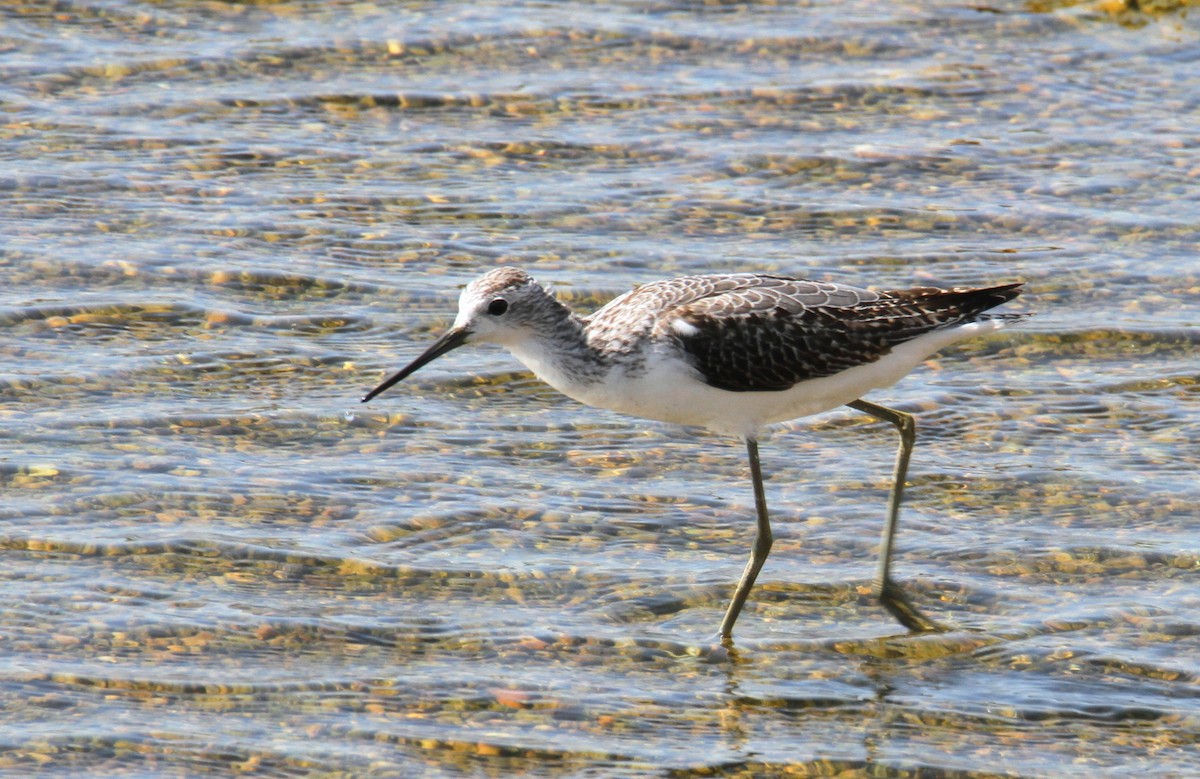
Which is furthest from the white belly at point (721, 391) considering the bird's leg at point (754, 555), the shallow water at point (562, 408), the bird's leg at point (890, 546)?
the shallow water at point (562, 408)

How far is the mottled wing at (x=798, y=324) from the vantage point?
735 cm

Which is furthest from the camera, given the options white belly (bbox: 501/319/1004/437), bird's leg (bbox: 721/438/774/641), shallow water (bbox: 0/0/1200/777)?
bird's leg (bbox: 721/438/774/641)

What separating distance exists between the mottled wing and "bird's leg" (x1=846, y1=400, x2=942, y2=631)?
0.49 m

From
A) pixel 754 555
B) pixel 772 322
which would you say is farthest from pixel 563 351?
pixel 754 555

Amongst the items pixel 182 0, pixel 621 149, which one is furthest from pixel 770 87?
pixel 182 0

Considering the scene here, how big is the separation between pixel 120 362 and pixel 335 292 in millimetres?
1437

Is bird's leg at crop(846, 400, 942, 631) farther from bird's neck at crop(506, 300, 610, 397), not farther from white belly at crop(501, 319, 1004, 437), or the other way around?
bird's neck at crop(506, 300, 610, 397)

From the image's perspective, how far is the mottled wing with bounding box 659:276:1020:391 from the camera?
7.35 m

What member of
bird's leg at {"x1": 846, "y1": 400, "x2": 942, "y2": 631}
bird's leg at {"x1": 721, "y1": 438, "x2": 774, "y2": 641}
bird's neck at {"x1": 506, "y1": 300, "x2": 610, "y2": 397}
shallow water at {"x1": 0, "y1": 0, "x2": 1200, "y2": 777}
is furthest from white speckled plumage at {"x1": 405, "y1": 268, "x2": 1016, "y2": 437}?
shallow water at {"x1": 0, "y1": 0, "x2": 1200, "y2": 777}

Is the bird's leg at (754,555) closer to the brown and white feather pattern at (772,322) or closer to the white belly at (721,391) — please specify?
the white belly at (721,391)

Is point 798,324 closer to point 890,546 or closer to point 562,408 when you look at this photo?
point 890,546

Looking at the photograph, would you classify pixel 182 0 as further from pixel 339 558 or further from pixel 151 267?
pixel 339 558

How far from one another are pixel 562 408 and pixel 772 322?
228 centimetres

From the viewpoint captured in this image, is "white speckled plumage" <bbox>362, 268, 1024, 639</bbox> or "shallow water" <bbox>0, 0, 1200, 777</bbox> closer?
"shallow water" <bbox>0, 0, 1200, 777</bbox>
